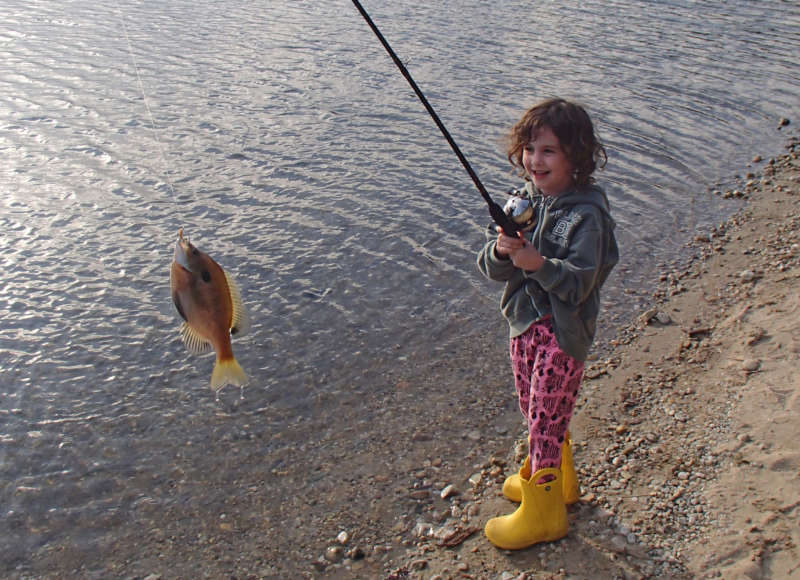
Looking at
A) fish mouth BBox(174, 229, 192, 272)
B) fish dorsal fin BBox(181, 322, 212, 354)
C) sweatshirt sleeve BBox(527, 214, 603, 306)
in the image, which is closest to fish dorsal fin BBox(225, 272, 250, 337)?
fish dorsal fin BBox(181, 322, 212, 354)

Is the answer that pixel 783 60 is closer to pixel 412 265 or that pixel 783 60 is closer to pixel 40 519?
pixel 412 265

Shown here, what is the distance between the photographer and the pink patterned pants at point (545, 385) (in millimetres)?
3551

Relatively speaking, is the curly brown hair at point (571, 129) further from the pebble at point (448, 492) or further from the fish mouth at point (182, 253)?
the pebble at point (448, 492)

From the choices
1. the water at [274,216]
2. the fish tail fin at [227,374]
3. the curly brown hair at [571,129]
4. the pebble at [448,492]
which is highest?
the curly brown hair at [571,129]

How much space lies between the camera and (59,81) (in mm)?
11547

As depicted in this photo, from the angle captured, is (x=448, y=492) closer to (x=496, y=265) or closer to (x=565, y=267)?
(x=496, y=265)

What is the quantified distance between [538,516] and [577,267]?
1.28m

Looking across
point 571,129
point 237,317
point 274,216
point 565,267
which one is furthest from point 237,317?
point 274,216

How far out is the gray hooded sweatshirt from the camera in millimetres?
3309

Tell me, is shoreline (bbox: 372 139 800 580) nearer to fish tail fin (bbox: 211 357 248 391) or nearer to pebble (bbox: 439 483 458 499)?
pebble (bbox: 439 483 458 499)

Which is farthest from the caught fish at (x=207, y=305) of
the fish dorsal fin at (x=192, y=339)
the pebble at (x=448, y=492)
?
the pebble at (x=448, y=492)

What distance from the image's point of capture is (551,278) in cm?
327

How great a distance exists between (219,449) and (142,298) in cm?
211

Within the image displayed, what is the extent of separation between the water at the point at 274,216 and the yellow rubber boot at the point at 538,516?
116cm
